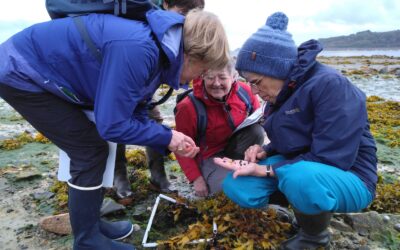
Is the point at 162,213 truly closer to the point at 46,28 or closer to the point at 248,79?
the point at 248,79

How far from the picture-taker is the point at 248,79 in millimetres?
3039

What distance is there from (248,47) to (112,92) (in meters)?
1.22

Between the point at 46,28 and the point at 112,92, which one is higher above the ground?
the point at 46,28

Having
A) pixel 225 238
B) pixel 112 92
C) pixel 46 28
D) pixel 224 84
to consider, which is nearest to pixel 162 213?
pixel 225 238

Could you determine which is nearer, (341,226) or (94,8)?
(94,8)

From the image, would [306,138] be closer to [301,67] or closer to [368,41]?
[301,67]

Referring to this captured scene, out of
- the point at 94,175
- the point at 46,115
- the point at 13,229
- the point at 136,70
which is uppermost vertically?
the point at 136,70

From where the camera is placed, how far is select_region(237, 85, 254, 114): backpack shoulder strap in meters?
3.97

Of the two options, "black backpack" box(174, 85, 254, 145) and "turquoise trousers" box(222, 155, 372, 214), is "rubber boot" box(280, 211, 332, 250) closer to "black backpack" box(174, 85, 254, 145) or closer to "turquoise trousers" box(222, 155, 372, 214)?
→ "turquoise trousers" box(222, 155, 372, 214)

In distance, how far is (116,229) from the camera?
10.6 ft

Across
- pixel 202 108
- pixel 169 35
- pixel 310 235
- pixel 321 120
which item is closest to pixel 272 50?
pixel 321 120

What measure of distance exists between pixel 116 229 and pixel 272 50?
1970 millimetres

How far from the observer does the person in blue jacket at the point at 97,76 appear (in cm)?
224

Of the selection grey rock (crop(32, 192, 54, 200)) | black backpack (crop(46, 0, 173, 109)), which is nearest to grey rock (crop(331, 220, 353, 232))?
black backpack (crop(46, 0, 173, 109))
